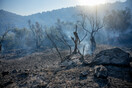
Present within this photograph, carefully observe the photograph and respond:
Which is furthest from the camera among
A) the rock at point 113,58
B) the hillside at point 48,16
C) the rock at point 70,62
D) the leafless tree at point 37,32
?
the hillside at point 48,16

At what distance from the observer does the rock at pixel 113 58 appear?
4892 millimetres

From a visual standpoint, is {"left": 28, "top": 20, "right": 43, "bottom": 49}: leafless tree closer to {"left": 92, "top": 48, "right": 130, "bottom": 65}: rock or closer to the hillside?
{"left": 92, "top": 48, "right": 130, "bottom": 65}: rock

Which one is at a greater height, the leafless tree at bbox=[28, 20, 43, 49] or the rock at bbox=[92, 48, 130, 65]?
the leafless tree at bbox=[28, 20, 43, 49]

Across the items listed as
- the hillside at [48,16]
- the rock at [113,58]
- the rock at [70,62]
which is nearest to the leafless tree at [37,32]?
the rock at [70,62]

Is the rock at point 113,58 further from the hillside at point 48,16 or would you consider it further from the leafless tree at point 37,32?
the hillside at point 48,16

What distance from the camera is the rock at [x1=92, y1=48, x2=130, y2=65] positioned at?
489cm

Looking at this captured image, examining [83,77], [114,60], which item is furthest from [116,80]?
[114,60]

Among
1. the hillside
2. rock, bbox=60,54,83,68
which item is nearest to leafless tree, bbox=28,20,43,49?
rock, bbox=60,54,83,68

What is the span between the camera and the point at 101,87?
3.20 metres

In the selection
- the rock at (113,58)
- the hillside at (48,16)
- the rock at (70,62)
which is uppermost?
the hillside at (48,16)

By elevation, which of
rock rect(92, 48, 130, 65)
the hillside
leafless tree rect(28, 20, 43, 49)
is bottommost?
rock rect(92, 48, 130, 65)

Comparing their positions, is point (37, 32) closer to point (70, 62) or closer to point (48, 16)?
point (70, 62)

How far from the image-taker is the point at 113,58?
17.0 ft

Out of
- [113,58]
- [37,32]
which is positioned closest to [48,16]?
[37,32]
